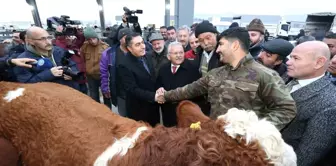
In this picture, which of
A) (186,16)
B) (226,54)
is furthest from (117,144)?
(186,16)

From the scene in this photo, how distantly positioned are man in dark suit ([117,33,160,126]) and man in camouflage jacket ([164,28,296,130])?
103cm

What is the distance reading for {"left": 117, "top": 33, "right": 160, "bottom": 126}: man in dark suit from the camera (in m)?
2.99

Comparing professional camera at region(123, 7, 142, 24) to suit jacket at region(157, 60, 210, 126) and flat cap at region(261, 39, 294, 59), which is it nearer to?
suit jacket at region(157, 60, 210, 126)

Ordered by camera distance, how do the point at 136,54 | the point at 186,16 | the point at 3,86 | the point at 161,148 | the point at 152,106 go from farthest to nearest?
the point at 186,16 → the point at 152,106 → the point at 136,54 → the point at 3,86 → the point at 161,148

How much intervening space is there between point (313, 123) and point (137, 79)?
208cm

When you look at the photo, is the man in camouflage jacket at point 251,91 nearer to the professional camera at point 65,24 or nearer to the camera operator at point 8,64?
the camera operator at point 8,64

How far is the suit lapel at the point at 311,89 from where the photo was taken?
5.69 feet

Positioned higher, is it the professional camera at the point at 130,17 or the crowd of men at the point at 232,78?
the professional camera at the point at 130,17

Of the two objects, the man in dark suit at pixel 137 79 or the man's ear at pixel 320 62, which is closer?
the man's ear at pixel 320 62

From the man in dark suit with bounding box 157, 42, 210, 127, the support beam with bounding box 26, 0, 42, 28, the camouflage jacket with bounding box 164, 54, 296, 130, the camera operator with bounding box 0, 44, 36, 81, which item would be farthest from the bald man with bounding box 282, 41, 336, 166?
the support beam with bounding box 26, 0, 42, 28

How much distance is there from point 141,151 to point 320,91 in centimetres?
148

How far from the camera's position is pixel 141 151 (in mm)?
1051

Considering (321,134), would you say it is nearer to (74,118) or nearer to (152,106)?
(74,118)

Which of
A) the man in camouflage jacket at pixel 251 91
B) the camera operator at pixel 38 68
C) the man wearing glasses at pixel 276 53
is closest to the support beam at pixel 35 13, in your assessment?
the camera operator at pixel 38 68
